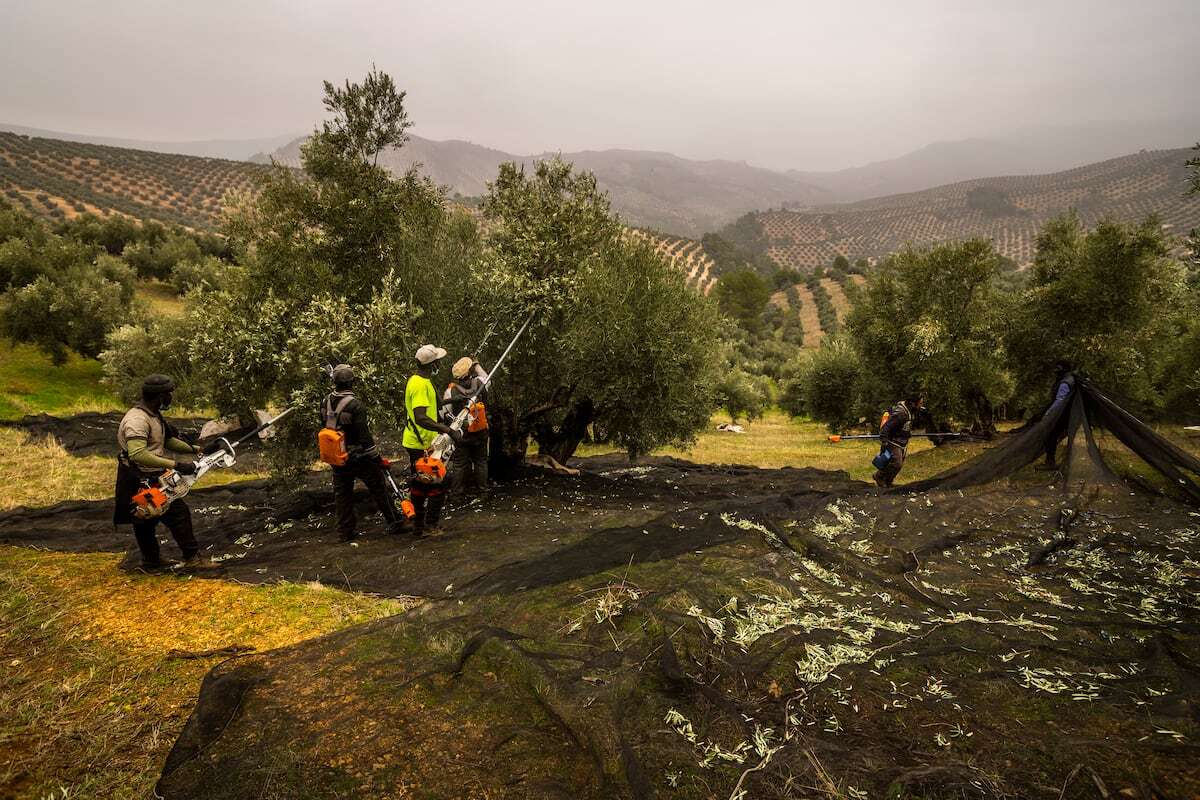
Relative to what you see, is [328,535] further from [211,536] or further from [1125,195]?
[1125,195]

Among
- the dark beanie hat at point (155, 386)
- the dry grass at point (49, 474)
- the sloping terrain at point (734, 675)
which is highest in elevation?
the dark beanie hat at point (155, 386)

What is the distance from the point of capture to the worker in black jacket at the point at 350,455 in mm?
8789

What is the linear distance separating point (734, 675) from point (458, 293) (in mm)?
10825

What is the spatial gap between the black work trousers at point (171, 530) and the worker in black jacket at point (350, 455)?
1996 millimetres

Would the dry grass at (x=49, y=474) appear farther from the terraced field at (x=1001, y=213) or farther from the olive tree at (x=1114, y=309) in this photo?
the terraced field at (x=1001, y=213)

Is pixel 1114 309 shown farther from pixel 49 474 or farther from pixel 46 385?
pixel 46 385

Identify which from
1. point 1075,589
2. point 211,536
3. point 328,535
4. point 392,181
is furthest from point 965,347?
point 211,536

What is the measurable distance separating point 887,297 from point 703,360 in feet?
43.9

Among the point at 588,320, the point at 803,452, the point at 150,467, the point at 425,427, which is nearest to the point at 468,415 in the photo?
the point at 425,427

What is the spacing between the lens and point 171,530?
7598 millimetres

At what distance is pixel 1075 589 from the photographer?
633 cm

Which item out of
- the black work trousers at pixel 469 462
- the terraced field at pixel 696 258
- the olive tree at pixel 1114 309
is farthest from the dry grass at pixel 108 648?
the terraced field at pixel 696 258

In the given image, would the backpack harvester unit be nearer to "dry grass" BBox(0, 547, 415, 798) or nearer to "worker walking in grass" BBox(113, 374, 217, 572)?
"worker walking in grass" BBox(113, 374, 217, 572)

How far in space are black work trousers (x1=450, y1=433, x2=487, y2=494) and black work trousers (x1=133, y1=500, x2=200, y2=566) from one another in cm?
415
